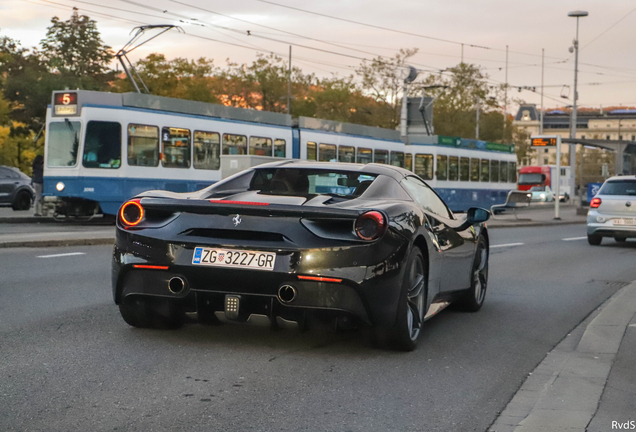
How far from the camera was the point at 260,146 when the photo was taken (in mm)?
27594

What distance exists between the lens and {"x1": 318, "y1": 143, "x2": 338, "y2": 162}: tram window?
1190 inches

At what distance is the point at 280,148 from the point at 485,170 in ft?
50.7

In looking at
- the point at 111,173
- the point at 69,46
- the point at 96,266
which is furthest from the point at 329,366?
the point at 69,46

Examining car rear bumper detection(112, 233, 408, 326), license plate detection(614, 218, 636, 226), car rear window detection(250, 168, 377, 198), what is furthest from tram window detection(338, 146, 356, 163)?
car rear bumper detection(112, 233, 408, 326)

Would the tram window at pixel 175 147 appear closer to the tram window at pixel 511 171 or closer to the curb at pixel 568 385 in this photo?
the curb at pixel 568 385

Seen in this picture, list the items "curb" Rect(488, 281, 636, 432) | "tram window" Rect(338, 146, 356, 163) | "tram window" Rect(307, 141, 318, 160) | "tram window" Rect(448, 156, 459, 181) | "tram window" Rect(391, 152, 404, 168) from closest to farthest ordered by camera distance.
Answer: "curb" Rect(488, 281, 636, 432) → "tram window" Rect(307, 141, 318, 160) → "tram window" Rect(338, 146, 356, 163) → "tram window" Rect(391, 152, 404, 168) → "tram window" Rect(448, 156, 459, 181)

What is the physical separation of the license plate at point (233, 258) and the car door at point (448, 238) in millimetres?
1564

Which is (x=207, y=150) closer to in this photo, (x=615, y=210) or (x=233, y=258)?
(x=615, y=210)

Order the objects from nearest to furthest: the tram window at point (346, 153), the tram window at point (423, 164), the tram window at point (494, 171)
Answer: the tram window at point (346, 153), the tram window at point (423, 164), the tram window at point (494, 171)

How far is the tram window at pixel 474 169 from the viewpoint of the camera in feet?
131

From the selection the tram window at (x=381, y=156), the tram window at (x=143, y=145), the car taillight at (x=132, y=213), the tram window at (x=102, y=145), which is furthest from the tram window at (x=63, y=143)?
the car taillight at (x=132, y=213)

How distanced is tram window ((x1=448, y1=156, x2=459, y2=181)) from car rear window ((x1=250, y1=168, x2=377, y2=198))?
31.9 m

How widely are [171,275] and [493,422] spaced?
2.24m

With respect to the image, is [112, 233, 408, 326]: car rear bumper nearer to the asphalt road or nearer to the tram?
the asphalt road
